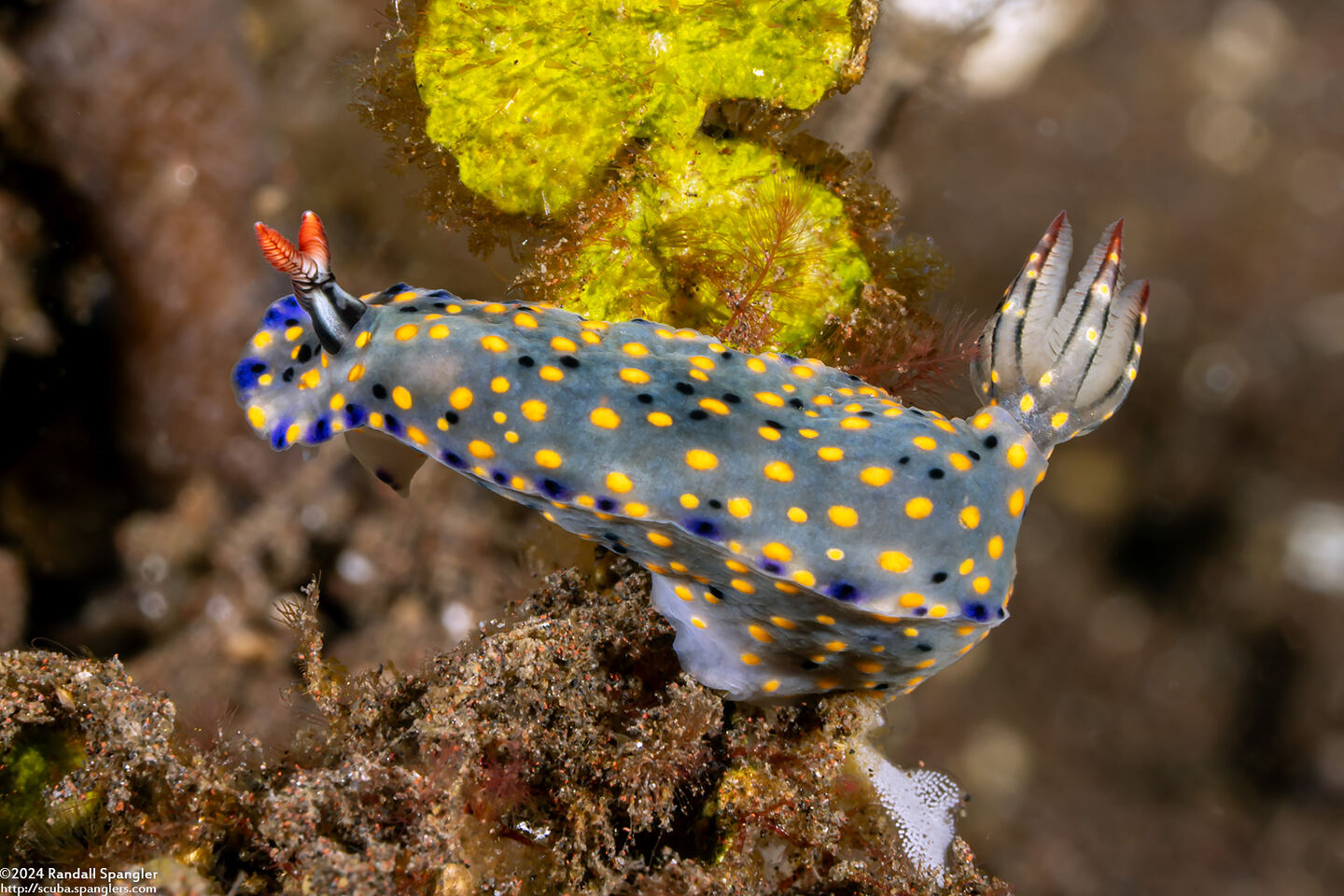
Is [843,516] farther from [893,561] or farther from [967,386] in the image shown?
[967,386]

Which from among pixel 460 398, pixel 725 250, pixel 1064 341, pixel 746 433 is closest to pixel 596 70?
pixel 725 250

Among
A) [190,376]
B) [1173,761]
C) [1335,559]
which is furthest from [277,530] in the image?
[1335,559]

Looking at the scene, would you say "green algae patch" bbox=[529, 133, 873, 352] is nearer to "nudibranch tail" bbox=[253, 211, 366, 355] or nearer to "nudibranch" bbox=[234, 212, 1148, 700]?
"nudibranch" bbox=[234, 212, 1148, 700]

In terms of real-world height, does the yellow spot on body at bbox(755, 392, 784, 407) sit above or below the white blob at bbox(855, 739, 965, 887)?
above

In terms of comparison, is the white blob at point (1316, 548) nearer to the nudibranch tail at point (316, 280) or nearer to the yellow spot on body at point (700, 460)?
the yellow spot on body at point (700, 460)

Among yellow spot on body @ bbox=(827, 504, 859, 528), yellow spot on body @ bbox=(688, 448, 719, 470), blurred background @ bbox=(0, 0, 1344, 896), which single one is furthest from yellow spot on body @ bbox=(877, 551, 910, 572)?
blurred background @ bbox=(0, 0, 1344, 896)

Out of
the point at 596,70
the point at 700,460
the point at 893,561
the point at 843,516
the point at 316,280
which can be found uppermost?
the point at 596,70

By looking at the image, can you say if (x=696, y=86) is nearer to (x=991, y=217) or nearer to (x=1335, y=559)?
(x=991, y=217)
